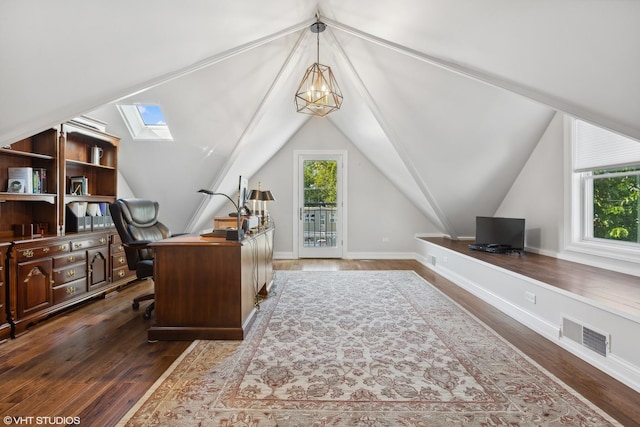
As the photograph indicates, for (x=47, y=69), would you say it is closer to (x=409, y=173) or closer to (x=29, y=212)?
(x=29, y=212)

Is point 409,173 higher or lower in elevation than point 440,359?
higher

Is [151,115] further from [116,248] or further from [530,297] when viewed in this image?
[530,297]

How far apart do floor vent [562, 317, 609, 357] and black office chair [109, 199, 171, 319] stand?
354cm

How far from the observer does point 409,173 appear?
4.45 m

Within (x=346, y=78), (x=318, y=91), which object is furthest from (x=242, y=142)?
(x=346, y=78)

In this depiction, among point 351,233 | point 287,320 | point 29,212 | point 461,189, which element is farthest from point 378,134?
point 29,212

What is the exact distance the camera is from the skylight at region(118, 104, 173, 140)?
4.04m

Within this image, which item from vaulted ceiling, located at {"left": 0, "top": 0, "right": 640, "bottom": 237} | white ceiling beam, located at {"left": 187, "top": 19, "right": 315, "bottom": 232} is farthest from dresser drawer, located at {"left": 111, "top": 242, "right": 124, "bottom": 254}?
white ceiling beam, located at {"left": 187, "top": 19, "right": 315, "bottom": 232}

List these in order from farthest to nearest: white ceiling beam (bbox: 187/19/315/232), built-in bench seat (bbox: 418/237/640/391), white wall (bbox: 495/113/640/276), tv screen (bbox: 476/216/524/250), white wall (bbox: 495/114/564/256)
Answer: tv screen (bbox: 476/216/524/250) → white ceiling beam (bbox: 187/19/315/232) → white wall (bbox: 495/114/564/256) → white wall (bbox: 495/113/640/276) → built-in bench seat (bbox: 418/237/640/391)

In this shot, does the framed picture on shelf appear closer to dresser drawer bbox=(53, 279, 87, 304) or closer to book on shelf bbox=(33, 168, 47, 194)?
book on shelf bbox=(33, 168, 47, 194)

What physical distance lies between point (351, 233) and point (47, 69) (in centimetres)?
506

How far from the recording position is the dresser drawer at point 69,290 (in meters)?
2.85

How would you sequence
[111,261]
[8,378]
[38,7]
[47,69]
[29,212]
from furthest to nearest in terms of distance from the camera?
[111,261] < [29,212] < [8,378] < [47,69] < [38,7]

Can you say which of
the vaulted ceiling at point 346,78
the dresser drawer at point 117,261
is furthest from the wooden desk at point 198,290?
the dresser drawer at point 117,261
